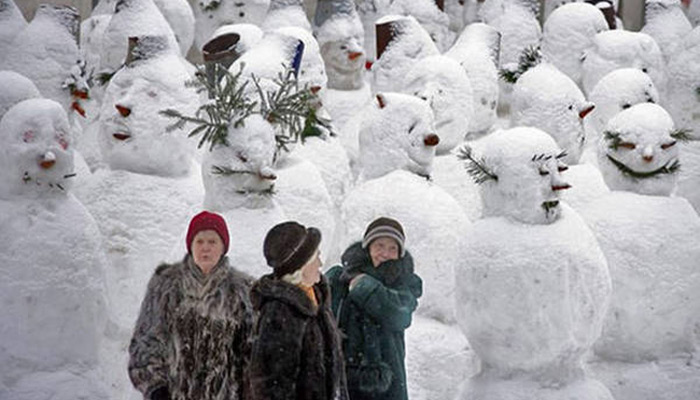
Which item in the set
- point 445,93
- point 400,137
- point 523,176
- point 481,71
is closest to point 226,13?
point 481,71

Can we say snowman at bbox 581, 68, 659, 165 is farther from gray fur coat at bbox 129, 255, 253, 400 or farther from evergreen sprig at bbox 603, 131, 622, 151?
gray fur coat at bbox 129, 255, 253, 400

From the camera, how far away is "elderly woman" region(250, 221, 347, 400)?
3.52 meters

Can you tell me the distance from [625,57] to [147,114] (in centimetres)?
358

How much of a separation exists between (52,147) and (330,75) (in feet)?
10.5

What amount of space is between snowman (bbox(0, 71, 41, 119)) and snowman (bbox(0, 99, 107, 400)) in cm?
47

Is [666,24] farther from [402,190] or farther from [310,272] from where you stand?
[310,272]

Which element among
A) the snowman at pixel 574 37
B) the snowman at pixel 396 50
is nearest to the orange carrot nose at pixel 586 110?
the snowman at pixel 396 50

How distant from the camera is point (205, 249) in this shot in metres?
3.71

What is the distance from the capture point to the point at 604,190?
6203 mm

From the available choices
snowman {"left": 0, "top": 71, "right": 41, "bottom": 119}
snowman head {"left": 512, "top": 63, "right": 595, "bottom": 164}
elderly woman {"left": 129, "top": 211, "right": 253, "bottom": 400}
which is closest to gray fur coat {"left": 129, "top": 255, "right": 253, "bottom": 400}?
elderly woman {"left": 129, "top": 211, "right": 253, "bottom": 400}

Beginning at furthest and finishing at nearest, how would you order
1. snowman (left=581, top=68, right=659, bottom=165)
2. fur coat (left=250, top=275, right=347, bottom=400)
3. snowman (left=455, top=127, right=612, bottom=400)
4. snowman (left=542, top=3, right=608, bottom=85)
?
1. snowman (left=542, top=3, right=608, bottom=85)
2. snowman (left=581, top=68, right=659, bottom=165)
3. snowman (left=455, top=127, right=612, bottom=400)
4. fur coat (left=250, top=275, right=347, bottom=400)

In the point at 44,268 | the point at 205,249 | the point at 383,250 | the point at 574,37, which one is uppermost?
the point at 574,37

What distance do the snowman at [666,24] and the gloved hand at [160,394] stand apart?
5.74m

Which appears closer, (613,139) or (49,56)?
(613,139)
